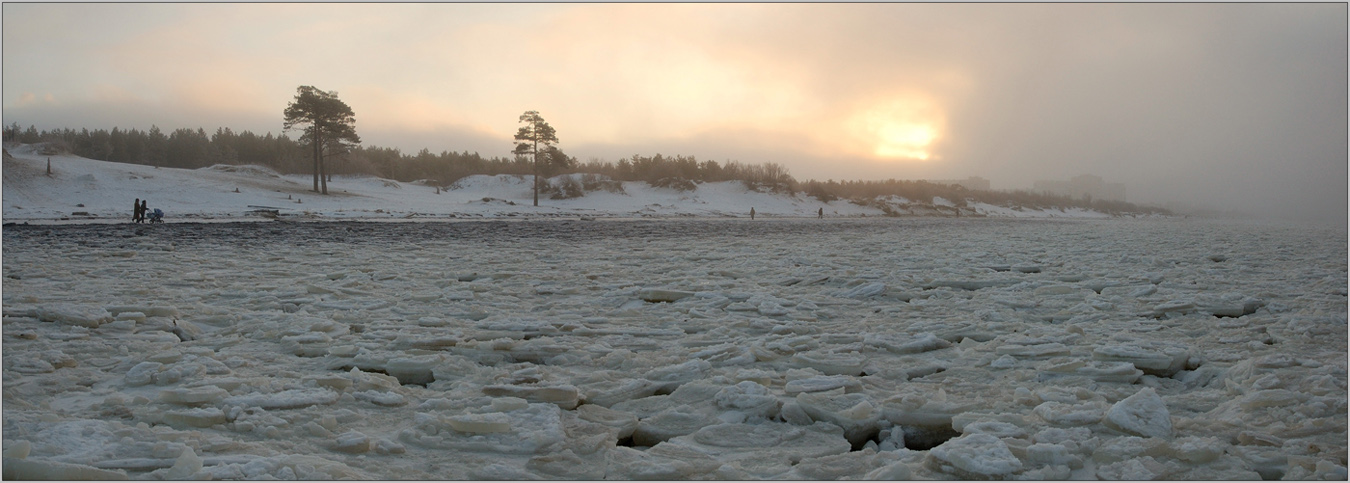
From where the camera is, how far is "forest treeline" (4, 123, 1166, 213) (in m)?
39.5

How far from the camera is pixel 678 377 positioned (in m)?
3.37

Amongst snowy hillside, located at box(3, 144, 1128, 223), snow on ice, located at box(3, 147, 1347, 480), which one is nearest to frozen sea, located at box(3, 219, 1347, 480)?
snow on ice, located at box(3, 147, 1347, 480)

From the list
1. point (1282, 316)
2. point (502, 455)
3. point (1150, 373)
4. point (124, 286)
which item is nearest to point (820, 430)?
point (502, 455)

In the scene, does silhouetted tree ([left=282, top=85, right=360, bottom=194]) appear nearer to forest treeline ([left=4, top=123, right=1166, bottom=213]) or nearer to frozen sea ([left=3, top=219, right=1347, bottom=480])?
forest treeline ([left=4, top=123, right=1166, bottom=213])

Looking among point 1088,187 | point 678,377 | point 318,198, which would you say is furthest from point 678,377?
point 1088,187

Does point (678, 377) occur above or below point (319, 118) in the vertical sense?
below

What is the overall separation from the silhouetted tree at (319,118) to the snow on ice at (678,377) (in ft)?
97.7

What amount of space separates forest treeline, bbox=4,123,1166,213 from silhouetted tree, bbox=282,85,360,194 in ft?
19.6

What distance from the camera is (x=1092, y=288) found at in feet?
19.6

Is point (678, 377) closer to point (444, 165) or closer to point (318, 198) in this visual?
point (318, 198)

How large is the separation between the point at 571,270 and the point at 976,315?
14.9 feet

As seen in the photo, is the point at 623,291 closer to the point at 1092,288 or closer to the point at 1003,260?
the point at 1092,288

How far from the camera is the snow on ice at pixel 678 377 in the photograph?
92.2 inches

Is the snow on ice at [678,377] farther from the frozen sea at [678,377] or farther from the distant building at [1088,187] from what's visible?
the distant building at [1088,187]
